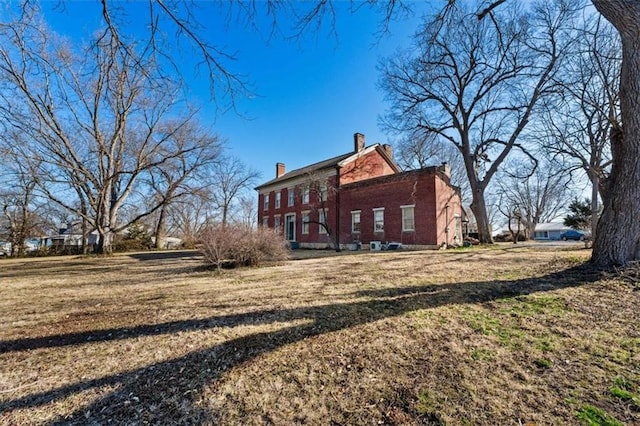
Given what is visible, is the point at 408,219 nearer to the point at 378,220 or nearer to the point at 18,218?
the point at 378,220

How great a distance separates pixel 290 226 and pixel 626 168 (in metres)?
22.6

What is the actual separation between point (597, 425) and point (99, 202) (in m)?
23.2

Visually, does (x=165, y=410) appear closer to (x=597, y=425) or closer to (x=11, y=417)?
(x=11, y=417)

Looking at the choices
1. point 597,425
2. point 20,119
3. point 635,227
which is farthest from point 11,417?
point 20,119

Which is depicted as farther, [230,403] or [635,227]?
[635,227]

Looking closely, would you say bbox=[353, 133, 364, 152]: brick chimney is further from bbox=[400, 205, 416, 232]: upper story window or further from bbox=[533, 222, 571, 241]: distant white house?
bbox=[533, 222, 571, 241]: distant white house

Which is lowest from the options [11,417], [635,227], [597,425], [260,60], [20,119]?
[11,417]

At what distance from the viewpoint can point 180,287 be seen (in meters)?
6.66

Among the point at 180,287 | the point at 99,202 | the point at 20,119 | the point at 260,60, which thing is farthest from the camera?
the point at 99,202

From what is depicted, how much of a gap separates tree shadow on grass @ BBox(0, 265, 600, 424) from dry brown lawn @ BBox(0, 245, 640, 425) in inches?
0.6

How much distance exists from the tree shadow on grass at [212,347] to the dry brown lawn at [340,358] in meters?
0.02

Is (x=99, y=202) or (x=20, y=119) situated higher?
(x=20, y=119)

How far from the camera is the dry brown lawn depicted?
2.21 meters

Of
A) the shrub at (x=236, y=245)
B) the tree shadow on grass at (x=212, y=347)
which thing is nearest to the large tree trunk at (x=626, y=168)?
the tree shadow on grass at (x=212, y=347)
